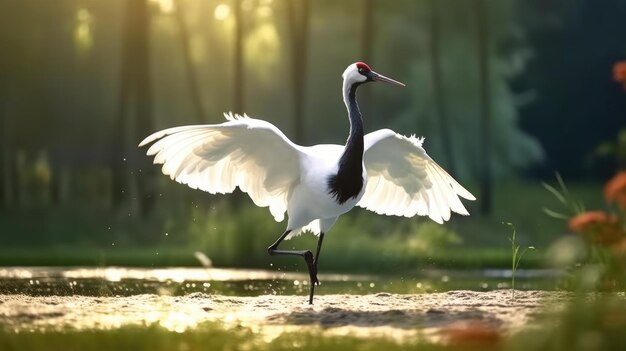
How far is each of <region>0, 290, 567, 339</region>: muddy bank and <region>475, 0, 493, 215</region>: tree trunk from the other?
14771 millimetres

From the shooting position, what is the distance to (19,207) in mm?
26797

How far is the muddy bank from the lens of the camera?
787 cm

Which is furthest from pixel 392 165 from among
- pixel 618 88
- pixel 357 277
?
pixel 618 88

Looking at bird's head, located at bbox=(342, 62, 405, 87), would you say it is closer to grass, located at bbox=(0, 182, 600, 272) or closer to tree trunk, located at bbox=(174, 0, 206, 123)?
grass, located at bbox=(0, 182, 600, 272)

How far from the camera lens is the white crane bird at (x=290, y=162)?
33.2 feet

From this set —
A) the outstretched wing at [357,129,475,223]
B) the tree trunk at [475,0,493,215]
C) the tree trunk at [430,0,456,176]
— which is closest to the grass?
the tree trunk at [475,0,493,215]

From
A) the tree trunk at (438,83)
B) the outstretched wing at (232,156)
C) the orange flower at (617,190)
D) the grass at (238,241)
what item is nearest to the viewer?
the orange flower at (617,190)

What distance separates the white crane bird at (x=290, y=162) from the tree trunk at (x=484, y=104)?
1444 cm

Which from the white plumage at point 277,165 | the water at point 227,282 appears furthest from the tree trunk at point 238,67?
the white plumage at point 277,165

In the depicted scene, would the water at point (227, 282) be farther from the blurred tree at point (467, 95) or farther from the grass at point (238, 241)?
the blurred tree at point (467, 95)

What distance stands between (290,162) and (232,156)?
0.54 meters

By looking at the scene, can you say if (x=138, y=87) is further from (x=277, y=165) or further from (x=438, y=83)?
(x=277, y=165)

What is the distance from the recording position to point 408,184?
11.8m

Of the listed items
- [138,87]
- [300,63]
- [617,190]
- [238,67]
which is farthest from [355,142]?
[138,87]
